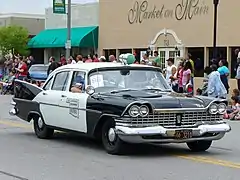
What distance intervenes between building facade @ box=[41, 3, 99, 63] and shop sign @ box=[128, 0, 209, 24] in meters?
4.21

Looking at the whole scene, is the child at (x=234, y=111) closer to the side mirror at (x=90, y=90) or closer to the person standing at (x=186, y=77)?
the person standing at (x=186, y=77)

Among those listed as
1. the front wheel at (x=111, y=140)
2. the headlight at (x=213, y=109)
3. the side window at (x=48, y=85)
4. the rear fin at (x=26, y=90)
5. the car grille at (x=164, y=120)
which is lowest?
the front wheel at (x=111, y=140)

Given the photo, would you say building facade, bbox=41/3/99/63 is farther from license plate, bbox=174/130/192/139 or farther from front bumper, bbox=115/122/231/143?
license plate, bbox=174/130/192/139

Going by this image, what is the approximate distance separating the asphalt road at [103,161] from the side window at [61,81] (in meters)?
1.11

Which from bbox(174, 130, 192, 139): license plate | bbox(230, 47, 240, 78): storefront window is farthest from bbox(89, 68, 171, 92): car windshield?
bbox(230, 47, 240, 78): storefront window

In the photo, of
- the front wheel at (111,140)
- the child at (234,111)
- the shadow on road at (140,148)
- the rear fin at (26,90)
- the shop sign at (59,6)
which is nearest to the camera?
the front wheel at (111,140)

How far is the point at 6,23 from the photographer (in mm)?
52375

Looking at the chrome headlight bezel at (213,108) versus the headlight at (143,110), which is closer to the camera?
the headlight at (143,110)

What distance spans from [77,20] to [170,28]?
9554mm

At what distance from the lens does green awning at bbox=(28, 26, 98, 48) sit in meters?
38.2

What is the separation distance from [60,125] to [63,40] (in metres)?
27.6

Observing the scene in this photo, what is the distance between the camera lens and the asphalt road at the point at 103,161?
9352 mm

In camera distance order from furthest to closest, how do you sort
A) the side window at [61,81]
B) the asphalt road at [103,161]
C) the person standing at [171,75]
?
the person standing at [171,75] → the side window at [61,81] → the asphalt road at [103,161]

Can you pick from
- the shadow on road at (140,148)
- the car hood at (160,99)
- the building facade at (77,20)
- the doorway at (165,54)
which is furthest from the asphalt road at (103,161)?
the building facade at (77,20)
